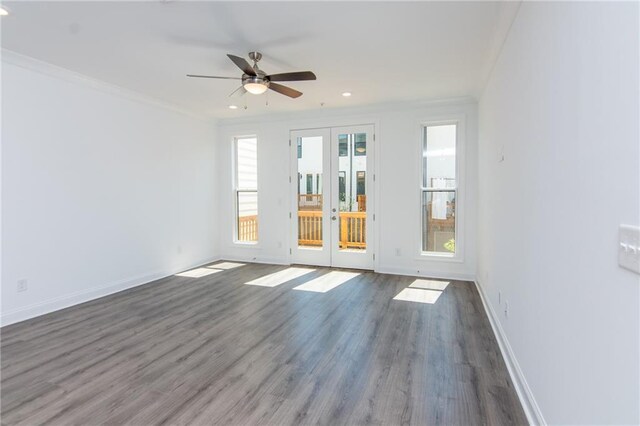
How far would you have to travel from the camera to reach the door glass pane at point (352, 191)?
18.2 feet

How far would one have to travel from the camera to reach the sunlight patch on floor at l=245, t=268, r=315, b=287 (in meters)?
4.80

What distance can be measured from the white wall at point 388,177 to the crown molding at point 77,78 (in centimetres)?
152

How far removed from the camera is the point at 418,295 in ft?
13.9

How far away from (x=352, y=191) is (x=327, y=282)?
164cm

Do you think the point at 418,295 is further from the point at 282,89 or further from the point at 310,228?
the point at 282,89

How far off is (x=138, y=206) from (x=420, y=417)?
4430mm

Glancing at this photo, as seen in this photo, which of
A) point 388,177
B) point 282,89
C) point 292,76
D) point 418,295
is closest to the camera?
point 292,76

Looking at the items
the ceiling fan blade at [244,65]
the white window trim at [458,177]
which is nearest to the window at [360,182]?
the white window trim at [458,177]

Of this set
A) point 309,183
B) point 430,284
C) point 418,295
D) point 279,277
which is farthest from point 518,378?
point 309,183

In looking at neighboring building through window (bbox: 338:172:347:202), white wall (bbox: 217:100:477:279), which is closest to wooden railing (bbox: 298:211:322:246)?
white wall (bbox: 217:100:477:279)

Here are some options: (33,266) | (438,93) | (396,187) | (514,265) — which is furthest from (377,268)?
(33,266)

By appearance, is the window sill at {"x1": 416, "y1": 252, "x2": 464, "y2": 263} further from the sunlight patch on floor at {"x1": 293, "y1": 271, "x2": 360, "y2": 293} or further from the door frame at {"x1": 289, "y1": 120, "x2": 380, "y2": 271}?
the sunlight patch on floor at {"x1": 293, "y1": 271, "x2": 360, "y2": 293}

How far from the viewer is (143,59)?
3.50 metres

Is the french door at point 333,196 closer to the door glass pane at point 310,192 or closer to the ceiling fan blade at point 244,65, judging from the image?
the door glass pane at point 310,192
